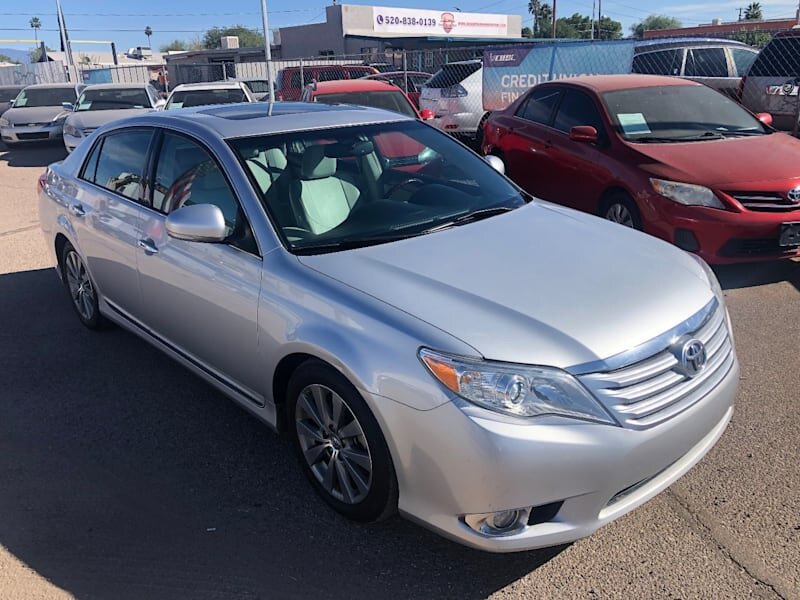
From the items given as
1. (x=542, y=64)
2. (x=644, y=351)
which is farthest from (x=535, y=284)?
(x=542, y=64)

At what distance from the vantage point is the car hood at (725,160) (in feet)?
18.4

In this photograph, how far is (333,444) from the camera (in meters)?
2.96

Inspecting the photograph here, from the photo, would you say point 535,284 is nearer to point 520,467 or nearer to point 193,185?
point 520,467

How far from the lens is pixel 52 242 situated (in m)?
5.43

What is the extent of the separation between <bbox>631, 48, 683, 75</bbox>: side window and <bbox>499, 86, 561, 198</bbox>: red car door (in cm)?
565

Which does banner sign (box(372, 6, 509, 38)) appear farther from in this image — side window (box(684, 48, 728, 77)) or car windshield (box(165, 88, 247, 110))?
side window (box(684, 48, 728, 77))

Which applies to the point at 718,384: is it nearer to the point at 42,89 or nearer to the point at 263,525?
the point at 263,525

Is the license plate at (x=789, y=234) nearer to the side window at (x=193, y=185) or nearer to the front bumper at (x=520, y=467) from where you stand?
the front bumper at (x=520, y=467)

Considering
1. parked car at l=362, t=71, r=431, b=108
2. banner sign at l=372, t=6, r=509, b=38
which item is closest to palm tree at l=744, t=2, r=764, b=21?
banner sign at l=372, t=6, r=509, b=38

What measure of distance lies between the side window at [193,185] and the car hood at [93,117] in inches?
401

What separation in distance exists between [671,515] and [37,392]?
11.9 ft

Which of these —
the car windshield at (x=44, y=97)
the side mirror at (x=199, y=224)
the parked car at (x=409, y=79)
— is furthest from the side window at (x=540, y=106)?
the car windshield at (x=44, y=97)

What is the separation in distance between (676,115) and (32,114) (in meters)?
15.2

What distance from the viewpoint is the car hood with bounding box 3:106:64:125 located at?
53.7ft
